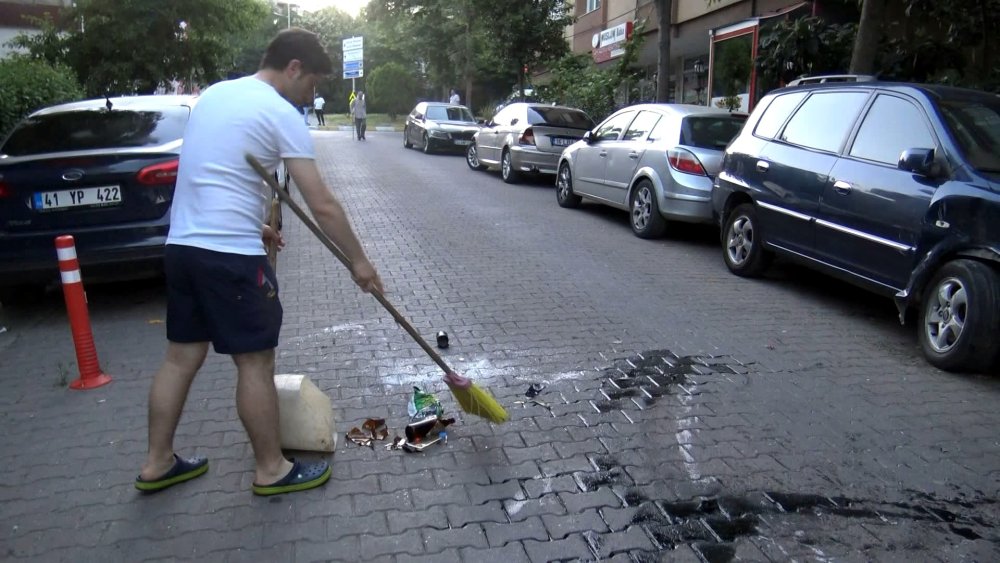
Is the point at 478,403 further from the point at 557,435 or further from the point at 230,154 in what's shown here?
the point at 230,154

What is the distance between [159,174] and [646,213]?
18.3ft

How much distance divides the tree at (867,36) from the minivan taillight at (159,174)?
8.03 metres

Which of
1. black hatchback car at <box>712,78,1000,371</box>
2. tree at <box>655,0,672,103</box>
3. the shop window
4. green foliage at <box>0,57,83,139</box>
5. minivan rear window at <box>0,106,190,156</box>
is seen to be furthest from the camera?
the shop window

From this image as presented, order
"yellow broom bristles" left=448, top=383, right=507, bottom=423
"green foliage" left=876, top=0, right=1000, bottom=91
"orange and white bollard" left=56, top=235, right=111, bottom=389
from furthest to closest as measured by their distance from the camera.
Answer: "green foliage" left=876, top=0, right=1000, bottom=91
"orange and white bollard" left=56, top=235, right=111, bottom=389
"yellow broom bristles" left=448, top=383, right=507, bottom=423

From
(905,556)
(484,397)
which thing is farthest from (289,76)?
(905,556)

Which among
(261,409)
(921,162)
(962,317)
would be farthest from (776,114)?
(261,409)

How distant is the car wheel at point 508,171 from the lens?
1567 cm

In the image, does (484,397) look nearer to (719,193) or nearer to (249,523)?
(249,523)

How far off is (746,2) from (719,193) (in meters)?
11.5

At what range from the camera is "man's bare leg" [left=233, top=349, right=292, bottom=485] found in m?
3.44

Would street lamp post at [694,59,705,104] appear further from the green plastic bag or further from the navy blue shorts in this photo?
the navy blue shorts

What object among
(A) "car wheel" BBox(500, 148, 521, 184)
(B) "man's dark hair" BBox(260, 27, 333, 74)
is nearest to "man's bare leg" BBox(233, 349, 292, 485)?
(B) "man's dark hair" BBox(260, 27, 333, 74)

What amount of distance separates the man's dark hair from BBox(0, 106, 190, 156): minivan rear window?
341cm

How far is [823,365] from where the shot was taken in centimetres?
539
